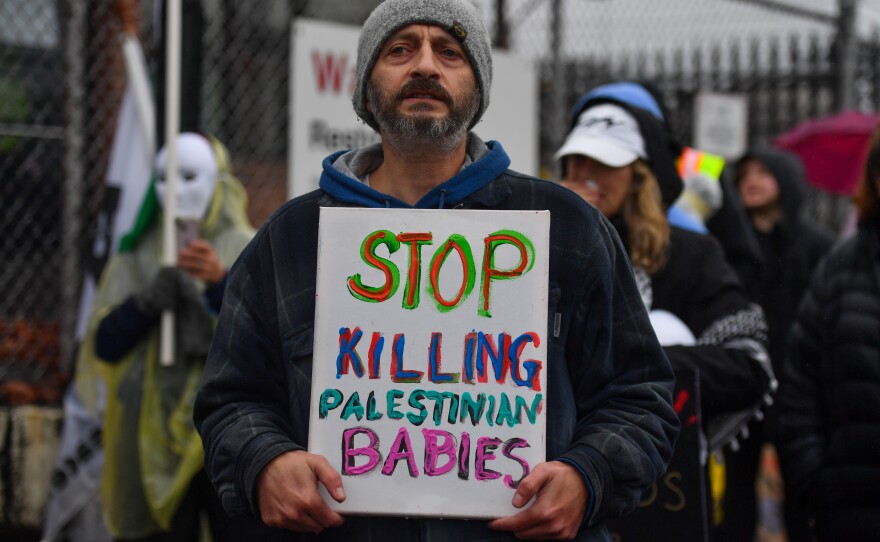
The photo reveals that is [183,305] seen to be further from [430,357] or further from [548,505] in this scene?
[548,505]

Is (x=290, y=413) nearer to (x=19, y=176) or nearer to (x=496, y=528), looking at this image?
(x=496, y=528)

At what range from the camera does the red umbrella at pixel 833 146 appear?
25.3ft

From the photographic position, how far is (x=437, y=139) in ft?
7.02

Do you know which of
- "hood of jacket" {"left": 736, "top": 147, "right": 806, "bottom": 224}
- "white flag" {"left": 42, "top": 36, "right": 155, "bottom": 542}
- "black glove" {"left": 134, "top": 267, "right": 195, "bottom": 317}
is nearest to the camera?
"black glove" {"left": 134, "top": 267, "right": 195, "bottom": 317}

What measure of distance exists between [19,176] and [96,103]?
541 millimetres

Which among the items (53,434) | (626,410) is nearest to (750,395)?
(626,410)

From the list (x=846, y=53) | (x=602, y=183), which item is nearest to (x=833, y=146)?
(x=846, y=53)

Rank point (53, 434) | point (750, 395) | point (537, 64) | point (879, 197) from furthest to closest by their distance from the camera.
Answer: point (537, 64) < point (53, 434) < point (879, 197) < point (750, 395)

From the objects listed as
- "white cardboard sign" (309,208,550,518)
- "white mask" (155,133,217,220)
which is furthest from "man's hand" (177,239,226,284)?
"white cardboard sign" (309,208,550,518)

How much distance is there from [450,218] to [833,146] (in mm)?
6384

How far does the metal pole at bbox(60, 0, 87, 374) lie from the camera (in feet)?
20.0

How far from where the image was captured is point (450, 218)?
2.04 metres

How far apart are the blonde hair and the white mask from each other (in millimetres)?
2026

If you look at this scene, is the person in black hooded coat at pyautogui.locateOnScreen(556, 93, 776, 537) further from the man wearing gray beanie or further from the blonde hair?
the man wearing gray beanie
